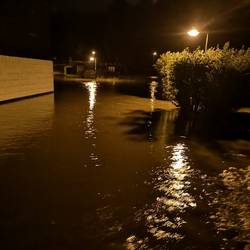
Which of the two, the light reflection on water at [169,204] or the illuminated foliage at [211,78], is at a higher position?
the illuminated foliage at [211,78]

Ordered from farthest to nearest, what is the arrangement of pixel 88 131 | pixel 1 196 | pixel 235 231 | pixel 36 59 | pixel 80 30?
pixel 80 30 → pixel 36 59 → pixel 88 131 → pixel 1 196 → pixel 235 231

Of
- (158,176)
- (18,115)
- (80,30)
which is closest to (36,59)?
(18,115)

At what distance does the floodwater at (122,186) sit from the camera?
5.24 meters

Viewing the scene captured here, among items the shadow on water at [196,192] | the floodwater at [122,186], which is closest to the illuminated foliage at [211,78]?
the floodwater at [122,186]

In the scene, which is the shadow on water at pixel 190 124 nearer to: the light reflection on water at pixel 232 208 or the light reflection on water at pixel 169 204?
the light reflection on water at pixel 169 204

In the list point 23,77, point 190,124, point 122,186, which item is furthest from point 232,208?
point 23,77

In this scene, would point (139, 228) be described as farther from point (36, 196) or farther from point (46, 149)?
point (46, 149)

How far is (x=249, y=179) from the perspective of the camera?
7.95 m

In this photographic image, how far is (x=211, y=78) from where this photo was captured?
15.6m

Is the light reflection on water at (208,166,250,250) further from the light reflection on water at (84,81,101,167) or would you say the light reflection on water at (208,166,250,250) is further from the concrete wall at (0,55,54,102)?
the concrete wall at (0,55,54,102)

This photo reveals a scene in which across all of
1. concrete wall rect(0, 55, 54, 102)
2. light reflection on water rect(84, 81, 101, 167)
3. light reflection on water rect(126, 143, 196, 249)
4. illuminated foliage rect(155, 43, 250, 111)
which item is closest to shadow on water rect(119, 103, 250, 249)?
light reflection on water rect(126, 143, 196, 249)

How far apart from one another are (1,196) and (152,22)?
63.3 m

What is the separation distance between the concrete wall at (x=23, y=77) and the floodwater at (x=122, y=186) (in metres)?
7.03

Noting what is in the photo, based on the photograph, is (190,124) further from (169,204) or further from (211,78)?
(169,204)
